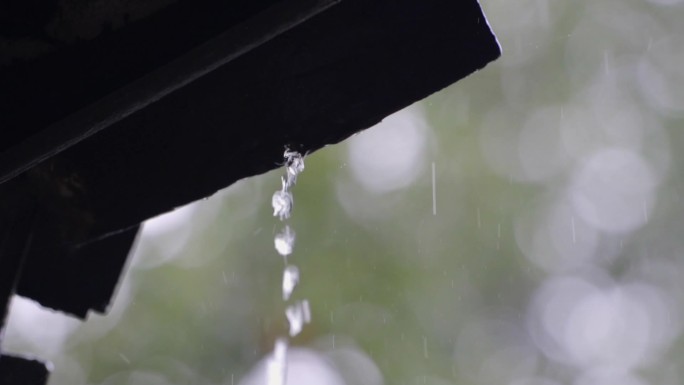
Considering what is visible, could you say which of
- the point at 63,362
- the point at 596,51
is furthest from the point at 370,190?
the point at 63,362

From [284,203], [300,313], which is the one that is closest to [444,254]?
[300,313]

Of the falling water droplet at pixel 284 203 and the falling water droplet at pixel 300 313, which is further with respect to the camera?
the falling water droplet at pixel 300 313

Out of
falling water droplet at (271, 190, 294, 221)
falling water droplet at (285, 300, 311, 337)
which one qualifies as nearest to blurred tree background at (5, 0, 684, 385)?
falling water droplet at (285, 300, 311, 337)

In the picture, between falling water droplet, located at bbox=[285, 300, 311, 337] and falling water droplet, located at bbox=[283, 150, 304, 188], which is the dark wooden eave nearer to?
falling water droplet, located at bbox=[283, 150, 304, 188]

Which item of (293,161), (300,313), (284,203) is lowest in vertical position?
(293,161)

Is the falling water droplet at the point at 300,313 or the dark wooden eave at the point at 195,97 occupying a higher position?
the falling water droplet at the point at 300,313

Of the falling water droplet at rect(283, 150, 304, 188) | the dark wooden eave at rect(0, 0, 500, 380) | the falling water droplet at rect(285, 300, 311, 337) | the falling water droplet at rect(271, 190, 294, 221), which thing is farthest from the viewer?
the falling water droplet at rect(285, 300, 311, 337)

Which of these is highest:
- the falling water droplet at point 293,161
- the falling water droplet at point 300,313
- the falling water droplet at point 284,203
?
the falling water droplet at point 300,313

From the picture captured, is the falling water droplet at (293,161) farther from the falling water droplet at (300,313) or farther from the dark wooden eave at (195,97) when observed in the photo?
the falling water droplet at (300,313)

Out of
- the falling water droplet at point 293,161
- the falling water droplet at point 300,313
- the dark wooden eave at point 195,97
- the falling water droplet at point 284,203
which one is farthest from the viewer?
the falling water droplet at point 300,313

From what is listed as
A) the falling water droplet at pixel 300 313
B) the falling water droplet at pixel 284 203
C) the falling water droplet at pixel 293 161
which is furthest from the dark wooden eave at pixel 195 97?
the falling water droplet at pixel 300 313

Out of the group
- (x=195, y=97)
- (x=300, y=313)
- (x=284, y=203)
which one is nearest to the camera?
(x=195, y=97)

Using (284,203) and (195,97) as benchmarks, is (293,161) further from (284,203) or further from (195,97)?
(284,203)

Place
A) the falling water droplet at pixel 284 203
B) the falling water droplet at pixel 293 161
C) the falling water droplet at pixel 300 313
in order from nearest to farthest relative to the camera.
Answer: the falling water droplet at pixel 293 161 < the falling water droplet at pixel 284 203 < the falling water droplet at pixel 300 313
